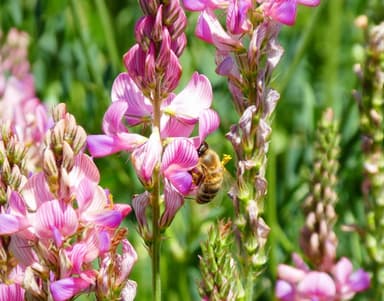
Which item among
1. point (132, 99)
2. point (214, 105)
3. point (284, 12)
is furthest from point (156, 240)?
point (214, 105)

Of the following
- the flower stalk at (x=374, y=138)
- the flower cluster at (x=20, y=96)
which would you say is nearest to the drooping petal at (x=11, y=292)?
the flower cluster at (x=20, y=96)

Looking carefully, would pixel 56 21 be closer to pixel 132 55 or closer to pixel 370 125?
pixel 370 125

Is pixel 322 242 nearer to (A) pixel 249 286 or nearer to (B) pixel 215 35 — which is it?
(A) pixel 249 286

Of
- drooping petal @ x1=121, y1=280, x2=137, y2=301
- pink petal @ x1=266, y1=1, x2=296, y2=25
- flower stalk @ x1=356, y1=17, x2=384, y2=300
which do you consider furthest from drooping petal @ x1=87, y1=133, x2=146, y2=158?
flower stalk @ x1=356, y1=17, x2=384, y2=300

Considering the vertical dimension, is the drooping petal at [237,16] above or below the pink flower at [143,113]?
above

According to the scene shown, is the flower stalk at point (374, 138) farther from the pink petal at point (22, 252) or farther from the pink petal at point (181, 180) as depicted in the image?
the pink petal at point (22, 252)
